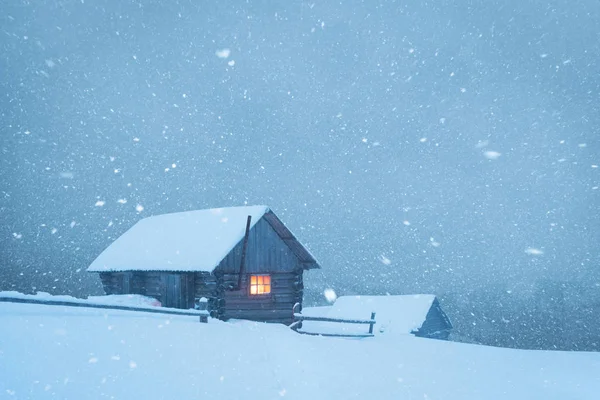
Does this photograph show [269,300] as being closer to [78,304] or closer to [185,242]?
[185,242]

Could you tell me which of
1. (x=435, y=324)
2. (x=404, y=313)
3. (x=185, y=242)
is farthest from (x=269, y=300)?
(x=435, y=324)

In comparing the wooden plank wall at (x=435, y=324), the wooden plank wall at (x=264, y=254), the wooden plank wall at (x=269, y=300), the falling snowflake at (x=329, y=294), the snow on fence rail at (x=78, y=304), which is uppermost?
the wooden plank wall at (x=264, y=254)

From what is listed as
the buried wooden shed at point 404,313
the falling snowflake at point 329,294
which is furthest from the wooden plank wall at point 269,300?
the falling snowflake at point 329,294

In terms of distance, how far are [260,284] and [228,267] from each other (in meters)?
1.98

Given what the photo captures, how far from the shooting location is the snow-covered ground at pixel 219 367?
228 inches

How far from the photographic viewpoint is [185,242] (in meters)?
20.2

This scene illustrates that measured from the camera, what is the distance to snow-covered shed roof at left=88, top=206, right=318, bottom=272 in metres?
18.1

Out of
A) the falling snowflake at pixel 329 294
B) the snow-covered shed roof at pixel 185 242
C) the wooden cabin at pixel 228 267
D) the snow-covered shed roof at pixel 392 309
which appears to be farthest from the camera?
the falling snowflake at pixel 329 294

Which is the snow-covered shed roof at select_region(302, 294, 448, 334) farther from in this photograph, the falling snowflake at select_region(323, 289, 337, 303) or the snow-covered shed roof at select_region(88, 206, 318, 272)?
the falling snowflake at select_region(323, 289, 337, 303)

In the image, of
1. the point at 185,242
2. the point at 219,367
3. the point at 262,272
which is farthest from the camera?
the point at 185,242

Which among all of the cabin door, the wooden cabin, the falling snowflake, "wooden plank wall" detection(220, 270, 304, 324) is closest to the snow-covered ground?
the wooden cabin

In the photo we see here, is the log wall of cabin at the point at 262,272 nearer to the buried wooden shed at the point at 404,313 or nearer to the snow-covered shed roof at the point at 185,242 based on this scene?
the snow-covered shed roof at the point at 185,242

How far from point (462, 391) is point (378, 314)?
26945 mm

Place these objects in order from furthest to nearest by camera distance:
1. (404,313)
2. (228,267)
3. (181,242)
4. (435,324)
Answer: (435,324), (404,313), (181,242), (228,267)
